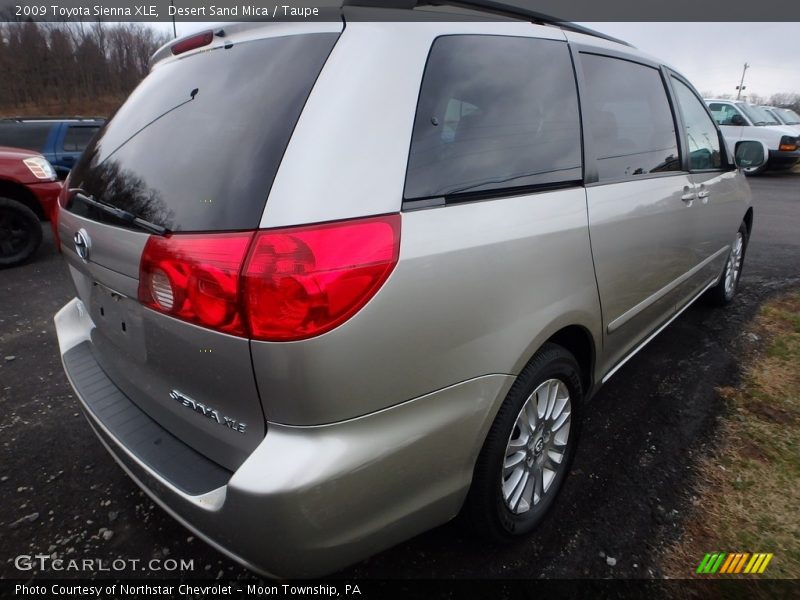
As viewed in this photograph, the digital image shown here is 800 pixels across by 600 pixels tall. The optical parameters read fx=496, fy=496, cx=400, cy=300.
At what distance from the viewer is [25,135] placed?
23.0 feet

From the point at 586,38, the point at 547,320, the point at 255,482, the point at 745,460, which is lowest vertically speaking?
the point at 745,460

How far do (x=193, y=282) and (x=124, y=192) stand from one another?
0.55 meters

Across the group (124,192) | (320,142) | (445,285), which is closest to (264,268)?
(320,142)

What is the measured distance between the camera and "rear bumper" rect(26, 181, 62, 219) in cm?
544

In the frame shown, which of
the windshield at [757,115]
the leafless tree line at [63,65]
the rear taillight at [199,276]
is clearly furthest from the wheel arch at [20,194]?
the leafless tree line at [63,65]

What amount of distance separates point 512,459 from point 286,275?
114 cm

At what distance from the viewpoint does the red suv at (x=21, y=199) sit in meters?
5.27

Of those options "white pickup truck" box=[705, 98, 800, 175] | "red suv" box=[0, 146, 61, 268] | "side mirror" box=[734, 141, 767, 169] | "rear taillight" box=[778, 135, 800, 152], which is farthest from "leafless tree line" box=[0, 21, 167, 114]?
"side mirror" box=[734, 141, 767, 169]

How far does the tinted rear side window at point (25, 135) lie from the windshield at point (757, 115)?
1584 centimetres

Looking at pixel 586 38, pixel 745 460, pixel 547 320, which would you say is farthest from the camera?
pixel 745 460

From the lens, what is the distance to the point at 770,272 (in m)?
5.38

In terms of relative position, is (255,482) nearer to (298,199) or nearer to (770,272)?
(298,199)

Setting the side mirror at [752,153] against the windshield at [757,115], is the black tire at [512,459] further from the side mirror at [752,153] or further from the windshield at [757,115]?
the windshield at [757,115]

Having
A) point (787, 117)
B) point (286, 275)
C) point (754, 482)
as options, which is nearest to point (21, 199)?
point (286, 275)
